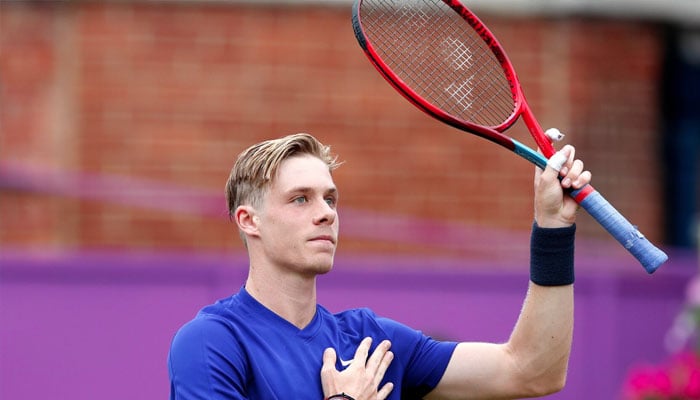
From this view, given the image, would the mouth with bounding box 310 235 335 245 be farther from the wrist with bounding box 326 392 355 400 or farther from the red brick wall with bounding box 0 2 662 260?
the red brick wall with bounding box 0 2 662 260

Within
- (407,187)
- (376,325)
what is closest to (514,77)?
(376,325)

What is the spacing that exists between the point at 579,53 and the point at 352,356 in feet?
21.8

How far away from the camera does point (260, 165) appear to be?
421 cm

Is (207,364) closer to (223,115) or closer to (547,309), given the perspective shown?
(547,309)

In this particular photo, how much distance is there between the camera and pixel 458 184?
10.3 m

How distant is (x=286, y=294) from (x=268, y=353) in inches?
8.2

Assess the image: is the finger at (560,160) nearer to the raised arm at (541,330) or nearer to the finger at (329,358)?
the raised arm at (541,330)

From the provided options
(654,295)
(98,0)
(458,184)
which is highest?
(98,0)

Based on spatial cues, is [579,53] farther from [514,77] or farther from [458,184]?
[514,77]

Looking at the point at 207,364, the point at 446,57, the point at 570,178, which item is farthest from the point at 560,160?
the point at 207,364

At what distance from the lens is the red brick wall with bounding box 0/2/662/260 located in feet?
32.8

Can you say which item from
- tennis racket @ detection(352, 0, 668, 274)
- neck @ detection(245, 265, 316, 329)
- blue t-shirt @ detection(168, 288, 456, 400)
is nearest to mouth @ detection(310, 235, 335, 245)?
neck @ detection(245, 265, 316, 329)

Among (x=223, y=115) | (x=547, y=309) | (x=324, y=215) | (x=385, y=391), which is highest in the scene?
(x=223, y=115)

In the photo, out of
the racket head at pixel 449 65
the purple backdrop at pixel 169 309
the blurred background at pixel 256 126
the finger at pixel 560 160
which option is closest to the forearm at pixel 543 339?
the finger at pixel 560 160
